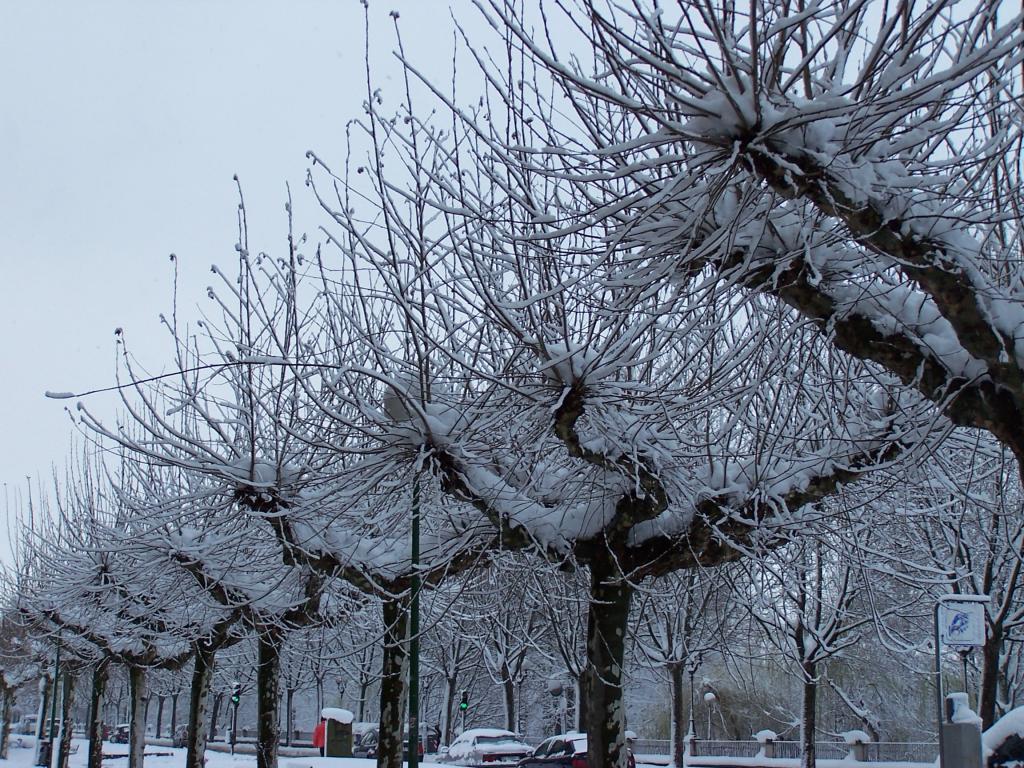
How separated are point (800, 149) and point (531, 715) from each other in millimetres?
42449

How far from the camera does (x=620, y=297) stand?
5.99 meters

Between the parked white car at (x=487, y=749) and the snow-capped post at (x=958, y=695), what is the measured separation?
17.9 m

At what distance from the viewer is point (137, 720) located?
2278 cm

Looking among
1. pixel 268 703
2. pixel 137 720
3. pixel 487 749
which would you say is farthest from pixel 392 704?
pixel 487 749

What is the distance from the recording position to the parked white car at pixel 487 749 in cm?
2564

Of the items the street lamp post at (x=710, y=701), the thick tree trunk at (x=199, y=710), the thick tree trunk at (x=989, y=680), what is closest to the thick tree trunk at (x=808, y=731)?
the thick tree trunk at (x=989, y=680)

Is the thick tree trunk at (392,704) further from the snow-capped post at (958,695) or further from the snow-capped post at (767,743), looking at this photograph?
the snow-capped post at (767,743)

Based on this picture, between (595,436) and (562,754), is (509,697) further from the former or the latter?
(595,436)

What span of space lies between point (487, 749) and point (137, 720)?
848 centimetres

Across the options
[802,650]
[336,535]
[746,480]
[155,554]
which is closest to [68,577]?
[155,554]

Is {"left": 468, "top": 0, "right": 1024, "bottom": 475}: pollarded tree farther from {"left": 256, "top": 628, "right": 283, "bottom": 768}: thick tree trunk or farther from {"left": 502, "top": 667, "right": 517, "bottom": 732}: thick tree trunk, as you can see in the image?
{"left": 502, "top": 667, "right": 517, "bottom": 732}: thick tree trunk

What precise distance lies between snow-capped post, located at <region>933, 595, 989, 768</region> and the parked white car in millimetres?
17945

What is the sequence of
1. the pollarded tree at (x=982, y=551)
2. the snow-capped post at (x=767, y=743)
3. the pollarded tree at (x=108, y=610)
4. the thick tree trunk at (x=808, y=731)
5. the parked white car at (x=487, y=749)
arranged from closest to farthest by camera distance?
the pollarded tree at (x=982, y=551) < the pollarded tree at (x=108, y=610) < the thick tree trunk at (x=808, y=731) < the parked white car at (x=487, y=749) < the snow-capped post at (x=767, y=743)

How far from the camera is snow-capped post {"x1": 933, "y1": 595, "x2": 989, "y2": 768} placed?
7.50 m
